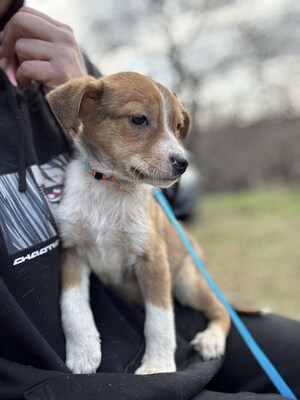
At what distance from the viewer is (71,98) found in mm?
1982

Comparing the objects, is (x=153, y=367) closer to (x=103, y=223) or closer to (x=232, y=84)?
(x=103, y=223)

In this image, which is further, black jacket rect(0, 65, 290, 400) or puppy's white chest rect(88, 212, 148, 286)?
puppy's white chest rect(88, 212, 148, 286)

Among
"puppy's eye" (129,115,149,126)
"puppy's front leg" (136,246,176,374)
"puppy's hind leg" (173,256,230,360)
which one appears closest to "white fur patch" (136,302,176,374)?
"puppy's front leg" (136,246,176,374)

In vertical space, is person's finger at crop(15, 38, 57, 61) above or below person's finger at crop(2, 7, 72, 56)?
below

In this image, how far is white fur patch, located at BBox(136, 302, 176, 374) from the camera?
192cm

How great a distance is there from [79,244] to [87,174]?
31 centimetres

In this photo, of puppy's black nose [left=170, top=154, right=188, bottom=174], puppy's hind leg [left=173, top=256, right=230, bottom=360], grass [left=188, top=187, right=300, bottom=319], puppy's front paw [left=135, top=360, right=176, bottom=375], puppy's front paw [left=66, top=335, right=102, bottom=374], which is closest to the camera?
puppy's front paw [left=66, top=335, right=102, bottom=374]

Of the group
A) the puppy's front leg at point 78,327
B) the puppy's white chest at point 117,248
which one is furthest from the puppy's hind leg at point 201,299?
the puppy's front leg at point 78,327

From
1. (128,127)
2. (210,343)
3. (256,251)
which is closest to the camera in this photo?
(128,127)

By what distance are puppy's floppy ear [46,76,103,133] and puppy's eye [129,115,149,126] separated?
0.62 feet

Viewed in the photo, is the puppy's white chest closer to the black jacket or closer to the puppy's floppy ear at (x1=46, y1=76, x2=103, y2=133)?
the black jacket

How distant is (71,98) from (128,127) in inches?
10.7

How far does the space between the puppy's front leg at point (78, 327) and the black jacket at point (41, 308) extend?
37 millimetres

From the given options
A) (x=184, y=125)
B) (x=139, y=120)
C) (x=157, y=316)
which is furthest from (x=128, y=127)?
(x=157, y=316)
